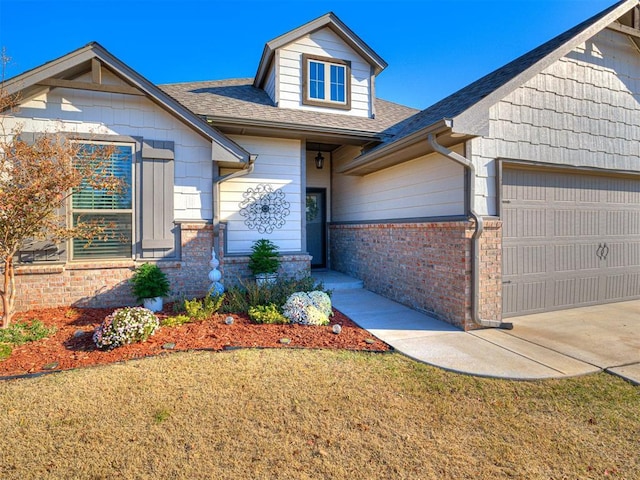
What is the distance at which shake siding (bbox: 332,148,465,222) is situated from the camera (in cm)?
577

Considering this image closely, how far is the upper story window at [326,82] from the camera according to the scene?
8664mm

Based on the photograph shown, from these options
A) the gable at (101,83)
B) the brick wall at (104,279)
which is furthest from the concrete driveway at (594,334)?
the gable at (101,83)

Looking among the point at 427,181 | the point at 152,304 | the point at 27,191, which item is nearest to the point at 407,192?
the point at 427,181

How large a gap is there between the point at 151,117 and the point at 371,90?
5626 mm

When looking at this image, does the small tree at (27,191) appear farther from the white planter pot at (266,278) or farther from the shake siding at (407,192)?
the shake siding at (407,192)

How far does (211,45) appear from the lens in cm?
1013

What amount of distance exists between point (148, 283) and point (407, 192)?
16.8 feet

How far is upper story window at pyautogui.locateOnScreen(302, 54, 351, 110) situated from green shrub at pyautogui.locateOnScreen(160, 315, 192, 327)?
593cm

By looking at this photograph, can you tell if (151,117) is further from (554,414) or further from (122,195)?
(554,414)

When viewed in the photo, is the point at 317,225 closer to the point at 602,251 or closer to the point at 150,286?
the point at 150,286

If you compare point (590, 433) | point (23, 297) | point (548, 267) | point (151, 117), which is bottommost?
point (590, 433)

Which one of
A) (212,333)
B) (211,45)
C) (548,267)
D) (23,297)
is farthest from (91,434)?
(211,45)

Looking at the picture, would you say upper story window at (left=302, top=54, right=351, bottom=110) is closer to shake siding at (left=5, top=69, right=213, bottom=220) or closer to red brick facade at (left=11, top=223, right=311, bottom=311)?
shake siding at (left=5, top=69, right=213, bottom=220)

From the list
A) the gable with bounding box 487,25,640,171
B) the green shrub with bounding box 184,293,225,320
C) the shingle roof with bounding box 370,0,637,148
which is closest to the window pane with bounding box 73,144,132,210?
the green shrub with bounding box 184,293,225,320
